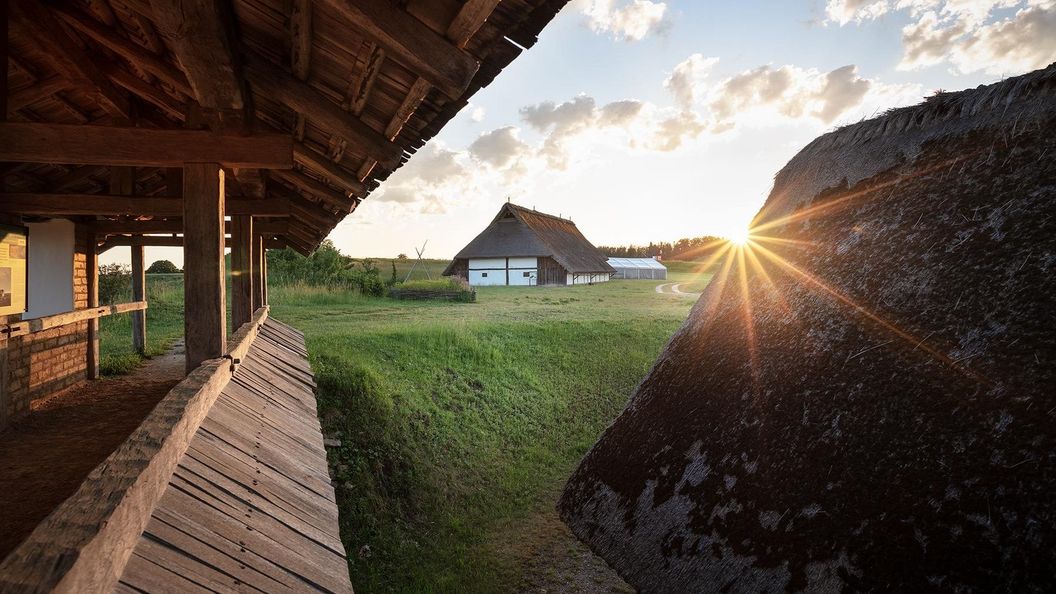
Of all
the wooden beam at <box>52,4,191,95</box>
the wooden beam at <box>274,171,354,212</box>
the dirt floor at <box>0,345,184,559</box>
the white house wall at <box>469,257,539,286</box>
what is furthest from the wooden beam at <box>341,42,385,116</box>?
the white house wall at <box>469,257,539,286</box>

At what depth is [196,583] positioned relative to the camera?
171cm

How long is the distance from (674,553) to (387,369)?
9.04 metres

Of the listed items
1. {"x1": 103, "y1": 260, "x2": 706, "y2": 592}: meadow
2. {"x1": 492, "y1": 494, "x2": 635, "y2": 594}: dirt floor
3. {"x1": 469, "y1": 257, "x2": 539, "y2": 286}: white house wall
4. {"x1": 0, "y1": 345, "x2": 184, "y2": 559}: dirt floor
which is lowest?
{"x1": 492, "y1": 494, "x2": 635, "y2": 594}: dirt floor

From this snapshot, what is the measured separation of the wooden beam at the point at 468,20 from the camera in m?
2.01

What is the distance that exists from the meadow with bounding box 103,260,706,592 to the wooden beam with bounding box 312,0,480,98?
6098 mm

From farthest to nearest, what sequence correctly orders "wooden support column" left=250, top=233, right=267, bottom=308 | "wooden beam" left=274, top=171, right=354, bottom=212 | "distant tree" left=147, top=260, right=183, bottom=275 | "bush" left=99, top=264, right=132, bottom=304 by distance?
"distant tree" left=147, top=260, right=183, bottom=275 → "bush" left=99, top=264, right=132, bottom=304 → "wooden support column" left=250, top=233, right=267, bottom=308 → "wooden beam" left=274, top=171, right=354, bottom=212

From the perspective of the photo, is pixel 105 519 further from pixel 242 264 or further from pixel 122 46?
pixel 242 264

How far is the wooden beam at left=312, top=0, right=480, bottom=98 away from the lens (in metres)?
2.17

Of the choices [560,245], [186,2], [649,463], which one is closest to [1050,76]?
[649,463]

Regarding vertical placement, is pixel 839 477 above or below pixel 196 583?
above

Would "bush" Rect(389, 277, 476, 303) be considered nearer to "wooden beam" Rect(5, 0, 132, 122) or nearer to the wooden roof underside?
the wooden roof underside

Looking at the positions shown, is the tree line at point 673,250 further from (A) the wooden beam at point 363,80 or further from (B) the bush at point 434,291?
(A) the wooden beam at point 363,80

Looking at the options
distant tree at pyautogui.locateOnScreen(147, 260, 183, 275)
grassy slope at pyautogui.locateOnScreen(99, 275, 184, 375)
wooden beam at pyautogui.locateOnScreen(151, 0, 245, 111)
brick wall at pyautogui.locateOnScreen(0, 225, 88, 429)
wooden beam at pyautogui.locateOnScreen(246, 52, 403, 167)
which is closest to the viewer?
wooden beam at pyautogui.locateOnScreen(151, 0, 245, 111)

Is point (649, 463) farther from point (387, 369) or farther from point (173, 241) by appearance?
point (173, 241)
